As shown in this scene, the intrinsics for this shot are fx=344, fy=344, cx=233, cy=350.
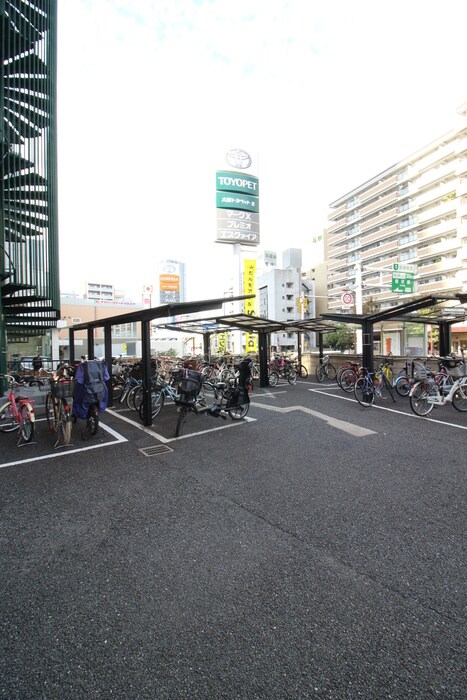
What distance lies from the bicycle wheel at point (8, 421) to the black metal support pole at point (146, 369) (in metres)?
2.23

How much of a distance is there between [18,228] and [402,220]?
52.7 meters

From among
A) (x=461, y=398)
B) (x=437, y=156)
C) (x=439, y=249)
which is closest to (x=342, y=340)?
(x=439, y=249)

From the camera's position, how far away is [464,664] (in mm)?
1682

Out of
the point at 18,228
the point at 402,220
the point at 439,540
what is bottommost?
the point at 439,540

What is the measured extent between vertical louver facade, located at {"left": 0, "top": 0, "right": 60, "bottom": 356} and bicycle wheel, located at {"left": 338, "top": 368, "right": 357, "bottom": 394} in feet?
32.5

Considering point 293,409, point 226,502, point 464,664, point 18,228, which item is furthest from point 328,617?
point 18,228

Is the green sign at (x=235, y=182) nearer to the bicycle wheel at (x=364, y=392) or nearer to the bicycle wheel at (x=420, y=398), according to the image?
the bicycle wheel at (x=364, y=392)

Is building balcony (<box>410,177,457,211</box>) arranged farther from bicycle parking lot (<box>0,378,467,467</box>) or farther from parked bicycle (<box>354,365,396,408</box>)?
bicycle parking lot (<box>0,378,467,467</box>)

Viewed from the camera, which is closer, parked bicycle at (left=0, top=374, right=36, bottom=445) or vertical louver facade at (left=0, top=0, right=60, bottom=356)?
parked bicycle at (left=0, top=374, right=36, bottom=445)

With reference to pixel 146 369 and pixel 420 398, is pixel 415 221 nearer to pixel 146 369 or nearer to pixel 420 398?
pixel 420 398

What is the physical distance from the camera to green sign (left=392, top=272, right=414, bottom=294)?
890 inches

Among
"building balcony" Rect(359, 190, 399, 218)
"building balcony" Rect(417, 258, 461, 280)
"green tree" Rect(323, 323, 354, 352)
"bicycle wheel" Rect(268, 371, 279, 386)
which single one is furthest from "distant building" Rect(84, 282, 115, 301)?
"bicycle wheel" Rect(268, 371, 279, 386)

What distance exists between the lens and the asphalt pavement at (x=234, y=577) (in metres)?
1.64

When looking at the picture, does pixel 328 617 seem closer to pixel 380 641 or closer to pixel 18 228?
pixel 380 641
